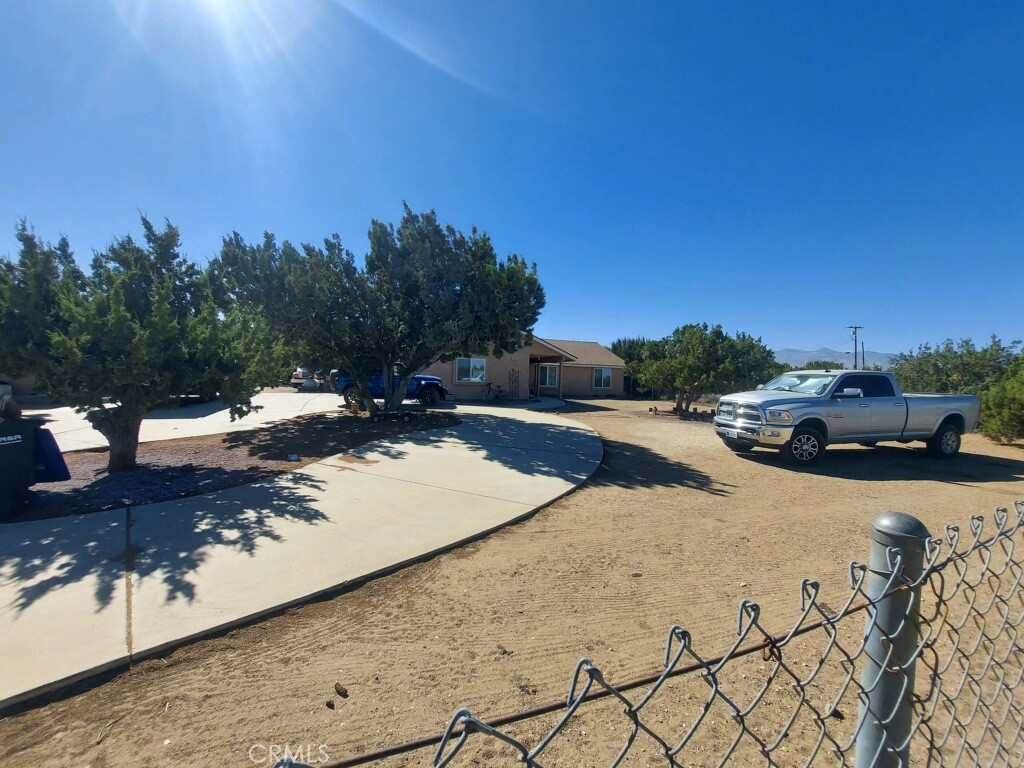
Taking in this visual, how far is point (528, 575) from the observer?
4.37 m

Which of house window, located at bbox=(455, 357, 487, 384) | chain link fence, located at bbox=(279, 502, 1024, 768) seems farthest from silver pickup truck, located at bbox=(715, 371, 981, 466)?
house window, located at bbox=(455, 357, 487, 384)

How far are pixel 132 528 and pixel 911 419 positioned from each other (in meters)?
13.8

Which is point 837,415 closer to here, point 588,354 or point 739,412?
point 739,412

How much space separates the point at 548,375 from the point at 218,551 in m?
Result: 26.7

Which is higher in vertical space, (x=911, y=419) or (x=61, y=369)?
(x=61, y=369)

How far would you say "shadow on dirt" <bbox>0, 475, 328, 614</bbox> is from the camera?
394cm

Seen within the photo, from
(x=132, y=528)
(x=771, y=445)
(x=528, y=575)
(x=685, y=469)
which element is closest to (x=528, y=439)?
(x=685, y=469)

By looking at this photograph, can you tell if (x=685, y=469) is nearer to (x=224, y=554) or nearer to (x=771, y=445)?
(x=771, y=445)

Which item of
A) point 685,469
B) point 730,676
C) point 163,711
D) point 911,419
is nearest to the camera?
point 163,711

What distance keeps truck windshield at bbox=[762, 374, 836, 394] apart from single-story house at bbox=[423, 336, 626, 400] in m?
9.67

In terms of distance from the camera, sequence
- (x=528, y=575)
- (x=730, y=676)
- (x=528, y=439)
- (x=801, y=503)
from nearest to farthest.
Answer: (x=730, y=676) < (x=528, y=575) < (x=801, y=503) < (x=528, y=439)

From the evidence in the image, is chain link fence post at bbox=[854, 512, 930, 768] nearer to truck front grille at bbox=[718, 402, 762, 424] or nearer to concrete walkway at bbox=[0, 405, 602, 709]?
concrete walkway at bbox=[0, 405, 602, 709]

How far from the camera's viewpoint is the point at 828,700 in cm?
283

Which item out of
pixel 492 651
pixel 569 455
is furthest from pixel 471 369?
pixel 492 651
